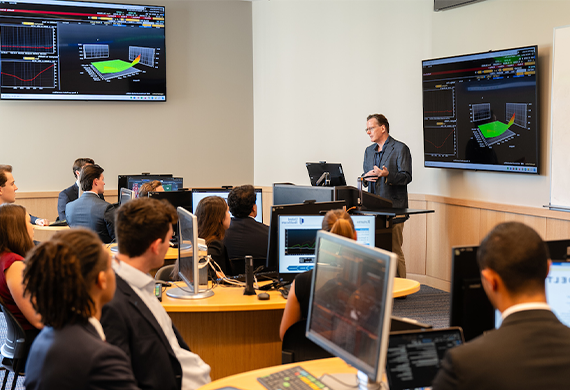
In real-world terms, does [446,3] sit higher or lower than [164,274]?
higher

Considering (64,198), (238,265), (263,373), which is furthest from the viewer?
(64,198)

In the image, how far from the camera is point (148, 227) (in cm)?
203

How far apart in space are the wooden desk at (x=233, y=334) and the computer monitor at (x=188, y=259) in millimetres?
76

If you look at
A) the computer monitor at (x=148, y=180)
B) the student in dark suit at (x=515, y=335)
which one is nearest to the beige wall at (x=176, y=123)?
the computer monitor at (x=148, y=180)

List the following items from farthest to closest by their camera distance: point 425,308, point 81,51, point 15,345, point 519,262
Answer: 1. point 81,51
2. point 425,308
3. point 15,345
4. point 519,262

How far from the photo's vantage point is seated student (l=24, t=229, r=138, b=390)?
1363mm

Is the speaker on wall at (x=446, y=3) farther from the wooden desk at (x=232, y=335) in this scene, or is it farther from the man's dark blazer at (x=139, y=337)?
the man's dark blazer at (x=139, y=337)

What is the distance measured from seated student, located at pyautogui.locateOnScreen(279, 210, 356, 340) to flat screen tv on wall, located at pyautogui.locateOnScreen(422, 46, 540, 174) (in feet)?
9.45

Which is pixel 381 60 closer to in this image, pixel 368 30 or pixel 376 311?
pixel 368 30

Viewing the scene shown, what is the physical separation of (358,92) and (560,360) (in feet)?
18.2

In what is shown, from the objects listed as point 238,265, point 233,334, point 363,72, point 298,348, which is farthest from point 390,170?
point 298,348

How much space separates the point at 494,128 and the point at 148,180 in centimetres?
336

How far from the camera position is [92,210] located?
4742mm

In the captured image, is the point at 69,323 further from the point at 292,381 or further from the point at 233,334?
the point at 233,334
